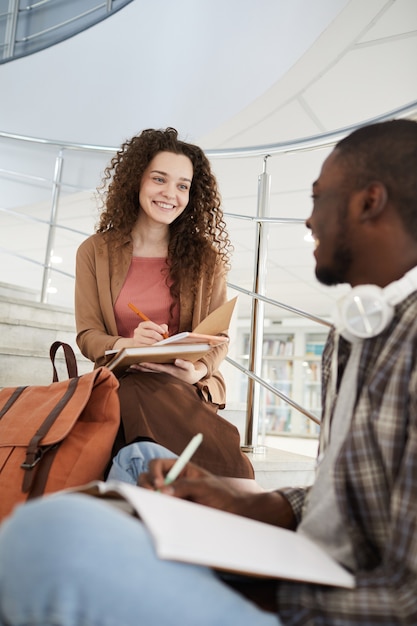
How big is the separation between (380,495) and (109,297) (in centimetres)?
107

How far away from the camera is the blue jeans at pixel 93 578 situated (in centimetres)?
47

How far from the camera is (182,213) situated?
1761 millimetres

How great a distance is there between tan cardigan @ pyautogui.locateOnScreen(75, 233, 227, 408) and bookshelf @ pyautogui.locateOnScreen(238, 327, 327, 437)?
285 inches

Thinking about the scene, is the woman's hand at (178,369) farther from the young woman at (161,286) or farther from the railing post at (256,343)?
the railing post at (256,343)

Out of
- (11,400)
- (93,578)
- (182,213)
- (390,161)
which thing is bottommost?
(93,578)

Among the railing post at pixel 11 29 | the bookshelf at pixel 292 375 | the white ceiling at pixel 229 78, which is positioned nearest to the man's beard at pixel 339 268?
the white ceiling at pixel 229 78

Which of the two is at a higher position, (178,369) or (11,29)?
(11,29)

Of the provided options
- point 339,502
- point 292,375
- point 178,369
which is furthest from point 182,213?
point 292,375

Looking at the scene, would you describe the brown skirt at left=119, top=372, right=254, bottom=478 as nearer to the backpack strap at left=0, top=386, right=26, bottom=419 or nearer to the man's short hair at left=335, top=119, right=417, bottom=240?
the backpack strap at left=0, top=386, right=26, bottom=419

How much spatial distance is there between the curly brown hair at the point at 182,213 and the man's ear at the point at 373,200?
0.89 m

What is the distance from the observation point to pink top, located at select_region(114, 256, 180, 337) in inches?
61.3

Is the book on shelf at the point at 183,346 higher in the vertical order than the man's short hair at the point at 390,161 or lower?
lower

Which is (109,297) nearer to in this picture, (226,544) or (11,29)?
(226,544)

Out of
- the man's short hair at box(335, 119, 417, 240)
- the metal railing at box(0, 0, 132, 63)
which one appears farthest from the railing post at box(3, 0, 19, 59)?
the man's short hair at box(335, 119, 417, 240)
